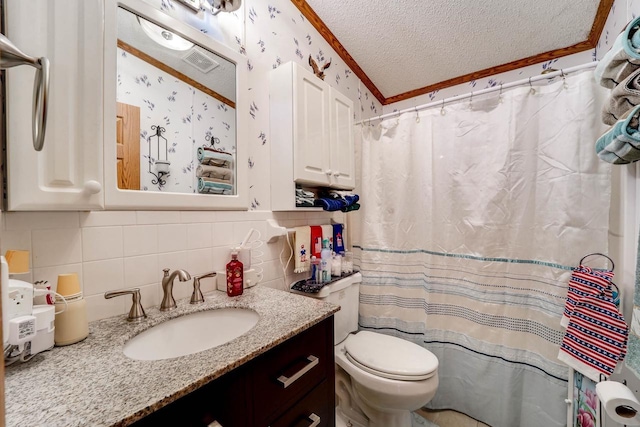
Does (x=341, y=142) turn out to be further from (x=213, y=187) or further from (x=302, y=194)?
(x=213, y=187)

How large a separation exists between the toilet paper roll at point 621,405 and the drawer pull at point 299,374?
0.95m

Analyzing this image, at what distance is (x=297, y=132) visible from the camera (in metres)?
1.33

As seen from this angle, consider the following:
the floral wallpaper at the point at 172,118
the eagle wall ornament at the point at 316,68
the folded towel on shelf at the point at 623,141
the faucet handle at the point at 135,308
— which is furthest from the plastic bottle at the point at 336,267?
the folded towel on shelf at the point at 623,141

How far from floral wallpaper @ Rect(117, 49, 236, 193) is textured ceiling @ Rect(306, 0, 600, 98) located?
1.08 metres

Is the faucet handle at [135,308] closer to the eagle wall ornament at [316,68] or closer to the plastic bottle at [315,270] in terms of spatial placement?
the plastic bottle at [315,270]

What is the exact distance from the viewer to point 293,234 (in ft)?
4.79

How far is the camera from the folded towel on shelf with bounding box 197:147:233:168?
43.1 inches

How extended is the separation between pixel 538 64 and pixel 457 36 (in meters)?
0.66

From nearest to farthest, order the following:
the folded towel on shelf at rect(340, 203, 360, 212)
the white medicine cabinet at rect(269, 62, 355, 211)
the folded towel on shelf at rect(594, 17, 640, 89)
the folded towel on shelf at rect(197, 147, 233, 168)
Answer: the folded towel on shelf at rect(594, 17, 640, 89), the folded towel on shelf at rect(197, 147, 233, 168), the white medicine cabinet at rect(269, 62, 355, 211), the folded towel on shelf at rect(340, 203, 360, 212)

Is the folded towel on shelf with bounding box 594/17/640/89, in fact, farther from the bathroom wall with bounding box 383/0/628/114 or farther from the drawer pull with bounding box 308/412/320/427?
the drawer pull with bounding box 308/412/320/427

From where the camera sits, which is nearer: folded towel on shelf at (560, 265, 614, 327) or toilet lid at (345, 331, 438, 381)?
folded towel on shelf at (560, 265, 614, 327)

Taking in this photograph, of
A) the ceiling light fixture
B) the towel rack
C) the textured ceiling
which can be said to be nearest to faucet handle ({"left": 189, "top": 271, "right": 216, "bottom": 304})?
the towel rack

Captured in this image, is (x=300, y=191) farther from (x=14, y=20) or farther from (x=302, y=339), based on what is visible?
(x=14, y=20)

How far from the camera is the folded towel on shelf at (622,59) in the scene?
79cm
